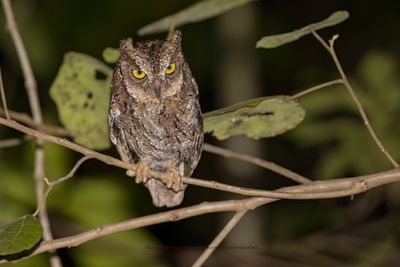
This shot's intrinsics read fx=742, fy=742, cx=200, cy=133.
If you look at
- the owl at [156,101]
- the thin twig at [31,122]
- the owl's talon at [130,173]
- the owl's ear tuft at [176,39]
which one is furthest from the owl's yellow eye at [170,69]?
the owl's talon at [130,173]

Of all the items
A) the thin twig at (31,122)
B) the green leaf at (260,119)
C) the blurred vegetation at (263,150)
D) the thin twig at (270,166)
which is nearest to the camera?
the thin twig at (270,166)

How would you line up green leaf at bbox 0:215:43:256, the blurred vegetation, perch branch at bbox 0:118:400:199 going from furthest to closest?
the blurred vegetation
perch branch at bbox 0:118:400:199
green leaf at bbox 0:215:43:256

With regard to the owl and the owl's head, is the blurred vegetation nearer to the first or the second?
the owl

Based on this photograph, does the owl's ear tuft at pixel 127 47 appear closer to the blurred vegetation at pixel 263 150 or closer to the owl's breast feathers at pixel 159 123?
the owl's breast feathers at pixel 159 123

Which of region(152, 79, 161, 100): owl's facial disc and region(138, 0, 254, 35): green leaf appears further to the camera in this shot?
region(152, 79, 161, 100): owl's facial disc

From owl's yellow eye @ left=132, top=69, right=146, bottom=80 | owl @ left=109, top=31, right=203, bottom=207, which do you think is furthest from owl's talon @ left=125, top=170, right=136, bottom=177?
owl's yellow eye @ left=132, top=69, right=146, bottom=80

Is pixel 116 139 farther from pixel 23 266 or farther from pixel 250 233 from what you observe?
pixel 250 233
